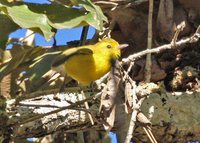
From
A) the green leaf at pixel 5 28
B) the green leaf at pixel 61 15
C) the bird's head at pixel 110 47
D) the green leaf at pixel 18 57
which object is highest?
the green leaf at pixel 61 15

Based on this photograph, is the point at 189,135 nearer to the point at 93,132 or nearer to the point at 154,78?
the point at 154,78

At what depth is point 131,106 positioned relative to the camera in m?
1.52

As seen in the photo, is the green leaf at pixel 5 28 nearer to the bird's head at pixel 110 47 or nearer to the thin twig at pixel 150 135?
the bird's head at pixel 110 47

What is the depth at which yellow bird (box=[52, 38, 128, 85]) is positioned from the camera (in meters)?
1.60

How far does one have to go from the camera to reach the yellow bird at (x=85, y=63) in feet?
5.26

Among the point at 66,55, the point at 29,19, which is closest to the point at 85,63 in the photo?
the point at 66,55

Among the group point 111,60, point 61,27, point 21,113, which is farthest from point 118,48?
point 21,113

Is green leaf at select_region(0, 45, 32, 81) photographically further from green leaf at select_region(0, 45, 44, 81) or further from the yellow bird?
the yellow bird

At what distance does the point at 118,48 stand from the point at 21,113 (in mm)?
345

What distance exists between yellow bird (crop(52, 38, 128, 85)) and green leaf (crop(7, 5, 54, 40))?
0.09m

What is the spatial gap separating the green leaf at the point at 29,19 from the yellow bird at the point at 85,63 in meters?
0.09

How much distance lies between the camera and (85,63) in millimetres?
1634

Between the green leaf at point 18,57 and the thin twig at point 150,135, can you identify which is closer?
the thin twig at point 150,135

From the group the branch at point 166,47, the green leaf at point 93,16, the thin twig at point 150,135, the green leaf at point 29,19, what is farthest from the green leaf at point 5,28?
the thin twig at point 150,135
